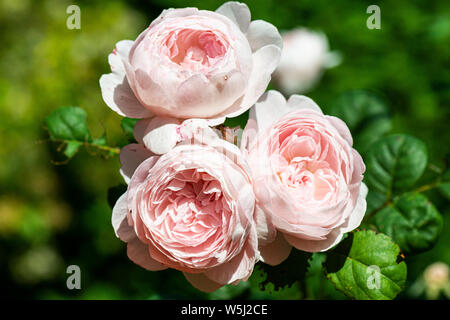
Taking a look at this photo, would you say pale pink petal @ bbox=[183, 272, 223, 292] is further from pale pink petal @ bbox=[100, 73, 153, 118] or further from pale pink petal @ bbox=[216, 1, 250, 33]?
pale pink petal @ bbox=[216, 1, 250, 33]

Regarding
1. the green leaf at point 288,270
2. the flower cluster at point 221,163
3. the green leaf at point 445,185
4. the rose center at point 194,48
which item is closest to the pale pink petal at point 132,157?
the flower cluster at point 221,163

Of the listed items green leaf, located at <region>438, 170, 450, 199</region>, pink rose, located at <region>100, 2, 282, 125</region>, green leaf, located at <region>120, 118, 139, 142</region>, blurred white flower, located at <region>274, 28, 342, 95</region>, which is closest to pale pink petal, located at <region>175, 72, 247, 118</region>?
pink rose, located at <region>100, 2, 282, 125</region>

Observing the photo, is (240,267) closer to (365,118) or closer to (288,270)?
(288,270)

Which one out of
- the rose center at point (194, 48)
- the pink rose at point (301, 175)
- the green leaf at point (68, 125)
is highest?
the rose center at point (194, 48)

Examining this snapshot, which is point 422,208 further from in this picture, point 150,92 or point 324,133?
point 150,92

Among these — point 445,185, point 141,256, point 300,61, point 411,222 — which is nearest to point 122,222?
point 141,256

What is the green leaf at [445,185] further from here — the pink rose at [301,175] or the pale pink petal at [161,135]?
the pale pink petal at [161,135]
